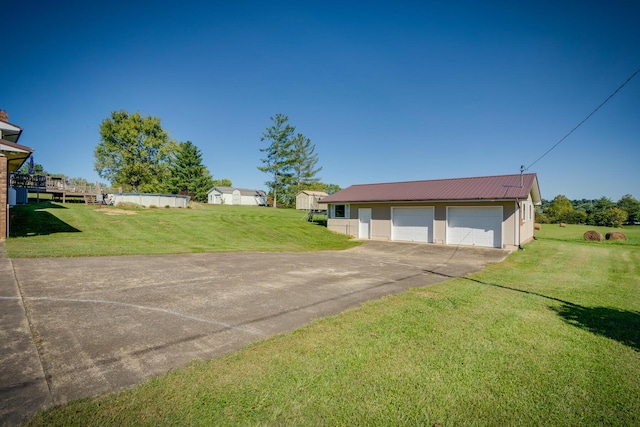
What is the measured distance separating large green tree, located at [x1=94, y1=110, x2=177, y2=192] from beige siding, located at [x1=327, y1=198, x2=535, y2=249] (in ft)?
106

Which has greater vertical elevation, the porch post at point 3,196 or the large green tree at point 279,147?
the large green tree at point 279,147

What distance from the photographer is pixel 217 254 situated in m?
12.6

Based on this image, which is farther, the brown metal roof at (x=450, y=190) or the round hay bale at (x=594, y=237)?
the round hay bale at (x=594, y=237)

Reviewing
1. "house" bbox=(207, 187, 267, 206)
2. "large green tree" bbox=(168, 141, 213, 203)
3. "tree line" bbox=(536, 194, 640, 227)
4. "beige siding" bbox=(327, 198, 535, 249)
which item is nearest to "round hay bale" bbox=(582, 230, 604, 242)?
"beige siding" bbox=(327, 198, 535, 249)

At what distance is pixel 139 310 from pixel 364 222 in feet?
62.0

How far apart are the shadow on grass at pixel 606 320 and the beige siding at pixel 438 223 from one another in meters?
11.3

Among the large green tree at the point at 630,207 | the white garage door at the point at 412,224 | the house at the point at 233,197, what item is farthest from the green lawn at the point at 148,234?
the large green tree at the point at 630,207

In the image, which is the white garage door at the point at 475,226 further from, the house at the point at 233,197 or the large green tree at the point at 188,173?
the large green tree at the point at 188,173

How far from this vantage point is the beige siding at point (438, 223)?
16.5m

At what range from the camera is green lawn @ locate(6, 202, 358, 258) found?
1198 cm

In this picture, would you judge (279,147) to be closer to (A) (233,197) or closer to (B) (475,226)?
(A) (233,197)

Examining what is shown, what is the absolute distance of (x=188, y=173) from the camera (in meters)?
55.2

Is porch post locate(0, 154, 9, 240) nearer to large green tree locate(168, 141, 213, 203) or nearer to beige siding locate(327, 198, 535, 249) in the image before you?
beige siding locate(327, 198, 535, 249)

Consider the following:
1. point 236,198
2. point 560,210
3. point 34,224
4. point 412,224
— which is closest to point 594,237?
point 412,224
